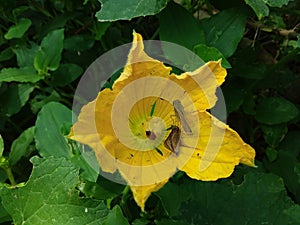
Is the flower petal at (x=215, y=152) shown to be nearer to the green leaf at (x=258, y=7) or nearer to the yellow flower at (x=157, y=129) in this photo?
the yellow flower at (x=157, y=129)

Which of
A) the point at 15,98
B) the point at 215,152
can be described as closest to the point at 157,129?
the point at 215,152

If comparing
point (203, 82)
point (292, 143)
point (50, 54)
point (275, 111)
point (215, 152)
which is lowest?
point (292, 143)

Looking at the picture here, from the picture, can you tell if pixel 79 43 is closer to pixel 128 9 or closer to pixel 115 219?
pixel 128 9

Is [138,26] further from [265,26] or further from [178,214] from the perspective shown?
[178,214]

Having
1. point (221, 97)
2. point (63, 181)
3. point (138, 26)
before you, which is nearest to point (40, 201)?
point (63, 181)

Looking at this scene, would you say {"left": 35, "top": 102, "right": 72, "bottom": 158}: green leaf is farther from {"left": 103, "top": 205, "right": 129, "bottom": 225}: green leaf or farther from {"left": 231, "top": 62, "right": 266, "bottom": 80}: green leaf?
{"left": 231, "top": 62, "right": 266, "bottom": 80}: green leaf

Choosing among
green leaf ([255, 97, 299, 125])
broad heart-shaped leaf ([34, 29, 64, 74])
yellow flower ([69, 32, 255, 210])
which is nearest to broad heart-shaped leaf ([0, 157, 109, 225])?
yellow flower ([69, 32, 255, 210])
